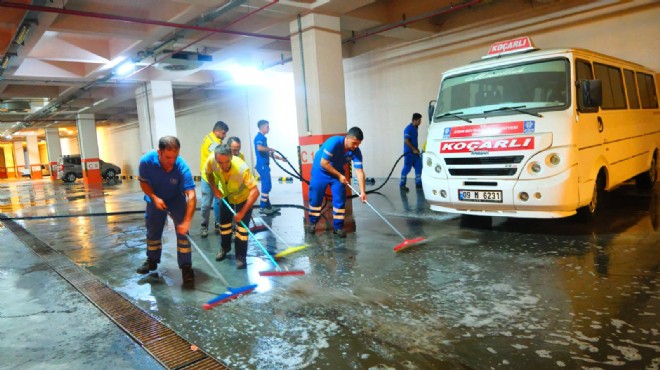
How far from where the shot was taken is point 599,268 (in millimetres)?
3730

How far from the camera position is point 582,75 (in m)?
5.02

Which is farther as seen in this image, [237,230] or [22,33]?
[22,33]

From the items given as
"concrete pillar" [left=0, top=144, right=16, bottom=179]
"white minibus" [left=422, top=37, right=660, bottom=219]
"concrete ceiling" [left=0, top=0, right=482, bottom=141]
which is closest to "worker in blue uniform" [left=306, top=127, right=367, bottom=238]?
"white minibus" [left=422, top=37, right=660, bottom=219]

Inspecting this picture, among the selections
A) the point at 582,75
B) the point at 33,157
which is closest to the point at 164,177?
the point at 582,75

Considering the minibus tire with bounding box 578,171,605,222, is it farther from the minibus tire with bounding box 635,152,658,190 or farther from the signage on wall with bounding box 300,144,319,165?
the signage on wall with bounding box 300,144,319,165

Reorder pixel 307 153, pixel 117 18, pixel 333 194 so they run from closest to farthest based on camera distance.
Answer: pixel 333 194 < pixel 117 18 < pixel 307 153

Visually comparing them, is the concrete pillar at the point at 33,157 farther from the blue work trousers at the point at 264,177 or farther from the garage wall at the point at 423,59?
the blue work trousers at the point at 264,177

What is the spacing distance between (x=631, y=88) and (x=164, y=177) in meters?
6.60

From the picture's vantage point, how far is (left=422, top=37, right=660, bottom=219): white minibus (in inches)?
179

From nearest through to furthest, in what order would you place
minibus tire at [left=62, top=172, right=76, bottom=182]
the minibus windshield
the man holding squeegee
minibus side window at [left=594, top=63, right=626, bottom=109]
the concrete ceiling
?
1. the man holding squeegee
2. the minibus windshield
3. minibus side window at [left=594, top=63, right=626, bottom=109]
4. the concrete ceiling
5. minibus tire at [left=62, top=172, right=76, bottom=182]

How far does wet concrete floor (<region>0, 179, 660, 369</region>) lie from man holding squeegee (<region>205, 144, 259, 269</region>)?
32cm

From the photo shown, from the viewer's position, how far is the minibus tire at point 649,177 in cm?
723

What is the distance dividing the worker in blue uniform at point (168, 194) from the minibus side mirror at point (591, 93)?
171 inches

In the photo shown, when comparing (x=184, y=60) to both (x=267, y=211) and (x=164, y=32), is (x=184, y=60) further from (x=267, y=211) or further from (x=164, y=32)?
(x=267, y=211)
